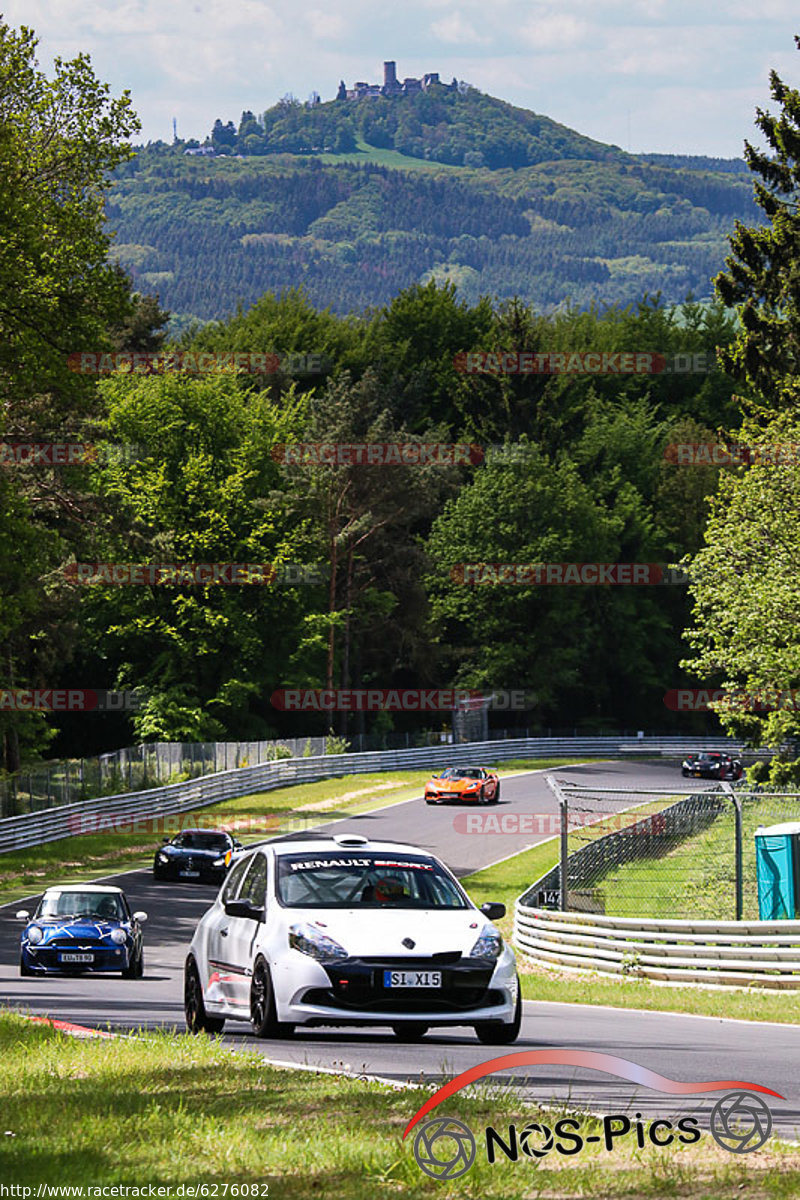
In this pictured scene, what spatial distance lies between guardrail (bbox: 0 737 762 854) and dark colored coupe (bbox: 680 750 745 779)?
1173 centimetres

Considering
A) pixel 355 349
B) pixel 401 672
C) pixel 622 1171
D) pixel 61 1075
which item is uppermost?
pixel 355 349

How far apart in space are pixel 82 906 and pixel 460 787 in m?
34.9

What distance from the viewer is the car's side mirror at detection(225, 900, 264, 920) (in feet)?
39.2

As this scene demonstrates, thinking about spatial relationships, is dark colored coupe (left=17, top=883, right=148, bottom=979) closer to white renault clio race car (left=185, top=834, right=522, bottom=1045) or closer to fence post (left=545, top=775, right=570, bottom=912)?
fence post (left=545, top=775, right=570, bottom=912)

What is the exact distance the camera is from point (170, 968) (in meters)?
25.2

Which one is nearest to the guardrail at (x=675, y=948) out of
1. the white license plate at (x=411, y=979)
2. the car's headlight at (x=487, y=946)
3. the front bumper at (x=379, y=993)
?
the car's headlight at (x=487, y=946)

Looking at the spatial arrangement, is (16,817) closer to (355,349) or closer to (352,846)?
(352,846)

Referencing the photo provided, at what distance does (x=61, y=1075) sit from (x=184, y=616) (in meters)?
66.4

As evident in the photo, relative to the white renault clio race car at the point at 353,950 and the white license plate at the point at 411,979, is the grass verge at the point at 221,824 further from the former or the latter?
the white license plate at the point at 411,979

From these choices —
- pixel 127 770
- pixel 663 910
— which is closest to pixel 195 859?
pixel 127 770

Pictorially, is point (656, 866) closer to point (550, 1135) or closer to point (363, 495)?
point (550, 1135)

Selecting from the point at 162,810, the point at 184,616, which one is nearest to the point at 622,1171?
the point at 162,810

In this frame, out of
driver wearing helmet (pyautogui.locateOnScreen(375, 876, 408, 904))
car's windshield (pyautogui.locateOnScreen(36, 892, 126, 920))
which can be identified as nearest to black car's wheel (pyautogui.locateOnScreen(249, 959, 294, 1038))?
driver wearing helmet (pyautogui.locateOnScreen(375, 876, 408, 904))

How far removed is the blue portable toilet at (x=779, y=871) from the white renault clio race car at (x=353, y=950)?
1248cm
